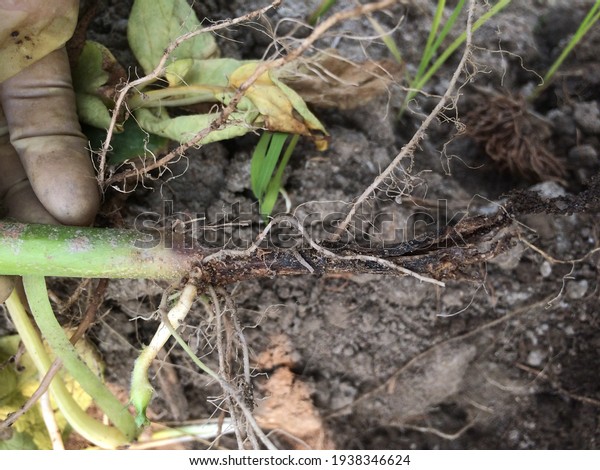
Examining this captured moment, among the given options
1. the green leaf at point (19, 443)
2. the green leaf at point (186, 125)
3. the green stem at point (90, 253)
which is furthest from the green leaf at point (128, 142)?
the green leaf at point (19, 443)

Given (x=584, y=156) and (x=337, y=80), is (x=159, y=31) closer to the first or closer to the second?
(x=337, y=80)

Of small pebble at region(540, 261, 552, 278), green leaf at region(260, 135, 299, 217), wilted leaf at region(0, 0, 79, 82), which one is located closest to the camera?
wilted leaf at region(0, 0, 79, 82)

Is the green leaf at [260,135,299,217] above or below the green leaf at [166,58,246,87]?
Result: below

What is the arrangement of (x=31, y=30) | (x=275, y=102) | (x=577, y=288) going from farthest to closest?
(x=577, y=288), (x=275, y=102), (x=31, y=30)

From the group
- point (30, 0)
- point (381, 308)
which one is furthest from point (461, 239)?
point (30, 0)

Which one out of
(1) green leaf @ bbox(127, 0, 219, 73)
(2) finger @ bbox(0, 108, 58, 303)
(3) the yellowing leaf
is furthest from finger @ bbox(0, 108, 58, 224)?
(3) the yellowing leaf

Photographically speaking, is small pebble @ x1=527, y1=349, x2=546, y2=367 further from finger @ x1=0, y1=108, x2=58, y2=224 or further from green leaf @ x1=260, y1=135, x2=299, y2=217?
finger @ x1=0, y1=108, x2=58, y2=224

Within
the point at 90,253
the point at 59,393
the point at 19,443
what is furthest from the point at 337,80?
the point at 19,443
